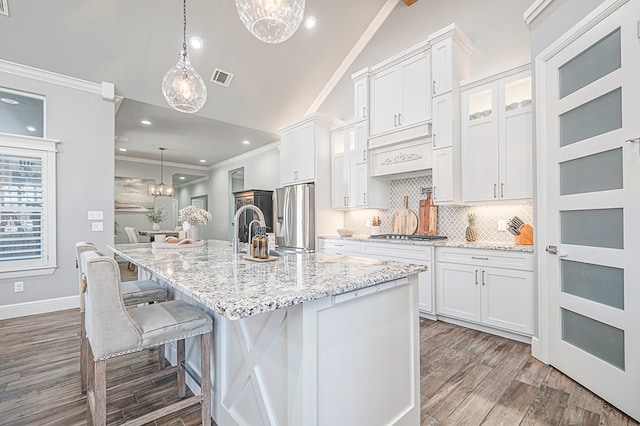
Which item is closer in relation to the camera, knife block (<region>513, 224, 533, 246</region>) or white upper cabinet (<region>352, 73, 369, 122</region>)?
knife block (<region>513, 224, 533, 246</region>)

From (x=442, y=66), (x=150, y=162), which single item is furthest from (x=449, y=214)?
(x=150, y=162)

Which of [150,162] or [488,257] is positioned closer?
[488,257]

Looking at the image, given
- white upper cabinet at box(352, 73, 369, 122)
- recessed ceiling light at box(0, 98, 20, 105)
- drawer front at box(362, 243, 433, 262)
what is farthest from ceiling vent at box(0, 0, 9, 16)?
drawer front at box(362, 243, 433, 262)

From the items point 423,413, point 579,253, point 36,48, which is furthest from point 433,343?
point 36,48

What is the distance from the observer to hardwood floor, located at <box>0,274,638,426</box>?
1756 millimetres

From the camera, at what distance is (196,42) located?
3980 millimetres

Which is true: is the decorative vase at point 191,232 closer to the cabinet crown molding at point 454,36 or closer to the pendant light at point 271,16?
the pendant light at point 271,16

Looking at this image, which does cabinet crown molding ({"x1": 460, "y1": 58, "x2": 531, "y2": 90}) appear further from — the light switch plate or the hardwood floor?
the light switch plate

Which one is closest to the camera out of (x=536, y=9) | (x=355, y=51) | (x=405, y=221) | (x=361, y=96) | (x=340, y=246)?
(x=536, y=9)

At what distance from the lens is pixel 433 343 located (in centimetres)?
278

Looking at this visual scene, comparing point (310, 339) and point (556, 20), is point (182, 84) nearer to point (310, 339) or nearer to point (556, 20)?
point (310, 339)

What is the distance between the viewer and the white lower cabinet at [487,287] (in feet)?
8.86

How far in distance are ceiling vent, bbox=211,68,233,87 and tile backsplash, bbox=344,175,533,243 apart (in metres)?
2.84

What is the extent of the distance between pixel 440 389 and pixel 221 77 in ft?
15.5
